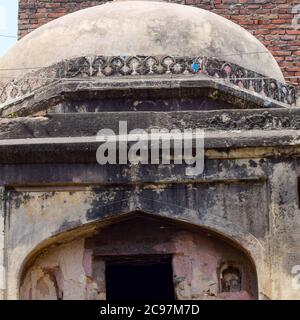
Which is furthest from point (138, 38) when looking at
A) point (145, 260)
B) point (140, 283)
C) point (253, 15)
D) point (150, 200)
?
point (253, 15)

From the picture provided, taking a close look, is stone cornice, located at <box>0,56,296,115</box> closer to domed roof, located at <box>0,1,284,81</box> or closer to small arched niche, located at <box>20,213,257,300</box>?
domed roof, located at <box>0,1,284,81</box>

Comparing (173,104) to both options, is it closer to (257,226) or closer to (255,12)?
(257,226)

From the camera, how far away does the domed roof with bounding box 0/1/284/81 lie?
940cm

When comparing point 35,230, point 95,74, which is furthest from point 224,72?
point 35,230

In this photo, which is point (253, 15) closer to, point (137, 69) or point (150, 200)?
point (137, 69)

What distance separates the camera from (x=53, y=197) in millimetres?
8148

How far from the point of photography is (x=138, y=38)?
372 inches

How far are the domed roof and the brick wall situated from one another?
286cm

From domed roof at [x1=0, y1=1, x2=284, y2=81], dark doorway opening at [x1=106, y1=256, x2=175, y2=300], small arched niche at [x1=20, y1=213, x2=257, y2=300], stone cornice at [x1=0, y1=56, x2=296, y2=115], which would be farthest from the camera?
dark doorway opening at [x1=106, y1=256, x2=175, y2=300]

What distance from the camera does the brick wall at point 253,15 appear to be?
42.4 feet

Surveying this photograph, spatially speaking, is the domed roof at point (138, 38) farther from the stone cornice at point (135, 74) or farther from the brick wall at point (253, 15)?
the brick wall at point (253, 15)

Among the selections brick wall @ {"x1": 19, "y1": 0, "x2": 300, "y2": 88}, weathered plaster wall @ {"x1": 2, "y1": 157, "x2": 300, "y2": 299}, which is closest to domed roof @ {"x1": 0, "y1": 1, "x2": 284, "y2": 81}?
weathered plaster wall @ {"x1": 2, "y1": 157, "x2": 300, "y2": 299}

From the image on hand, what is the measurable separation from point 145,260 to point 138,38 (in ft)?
7.12

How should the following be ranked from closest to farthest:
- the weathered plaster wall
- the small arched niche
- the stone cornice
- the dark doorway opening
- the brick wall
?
the weathered plaster wall < the small arched niche < the stone cornice < the dark doorway opening < the brick wall
